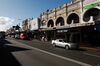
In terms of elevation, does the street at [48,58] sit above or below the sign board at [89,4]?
below

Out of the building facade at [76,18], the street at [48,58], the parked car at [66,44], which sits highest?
the building facade at [76,18]

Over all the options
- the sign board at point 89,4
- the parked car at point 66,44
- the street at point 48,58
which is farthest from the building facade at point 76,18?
the street at point 48,58

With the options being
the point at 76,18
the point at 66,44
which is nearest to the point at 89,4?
the point at 76,18

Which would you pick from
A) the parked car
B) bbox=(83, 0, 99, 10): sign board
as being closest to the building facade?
bbox=(83, 0, 99, 10): sign board

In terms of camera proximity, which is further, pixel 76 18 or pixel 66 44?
pixel 76 18

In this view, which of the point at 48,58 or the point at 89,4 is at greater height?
the point at 89,4

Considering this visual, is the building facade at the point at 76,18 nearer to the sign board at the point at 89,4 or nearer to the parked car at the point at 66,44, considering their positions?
the sign board at the point at 89,4

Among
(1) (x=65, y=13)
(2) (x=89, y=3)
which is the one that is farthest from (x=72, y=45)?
(1) (x=65, y=13)

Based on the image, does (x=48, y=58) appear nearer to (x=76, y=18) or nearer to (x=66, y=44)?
(x=66, y=44)

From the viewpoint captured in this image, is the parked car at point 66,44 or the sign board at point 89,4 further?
the sign board at point 89,4

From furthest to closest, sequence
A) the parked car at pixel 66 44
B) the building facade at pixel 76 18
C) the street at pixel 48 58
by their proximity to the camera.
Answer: the building facade at pixel 76 18, the parked car at pixel 66 44, the street at pixel 48 58

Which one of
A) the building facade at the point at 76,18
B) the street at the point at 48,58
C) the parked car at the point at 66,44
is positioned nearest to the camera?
the street at the point at 48,58

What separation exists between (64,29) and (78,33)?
538cm

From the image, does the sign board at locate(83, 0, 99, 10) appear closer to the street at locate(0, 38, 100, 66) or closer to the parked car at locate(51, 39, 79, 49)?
the parked car at locate(51, 39, 79, 49)
